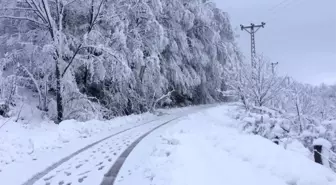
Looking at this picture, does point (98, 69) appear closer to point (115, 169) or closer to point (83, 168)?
point (83, 168)

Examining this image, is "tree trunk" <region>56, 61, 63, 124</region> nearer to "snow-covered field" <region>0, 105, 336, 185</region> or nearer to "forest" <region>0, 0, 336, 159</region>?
"forest" <region>0, 0, 336, 159</region>

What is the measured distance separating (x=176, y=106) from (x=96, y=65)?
13887 millimetres

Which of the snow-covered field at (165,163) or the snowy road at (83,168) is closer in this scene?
the snow-covered field at (165,163)

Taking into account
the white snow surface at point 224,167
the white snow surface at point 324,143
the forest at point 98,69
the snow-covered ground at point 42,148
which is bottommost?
the snow-covered ground at point 42,148

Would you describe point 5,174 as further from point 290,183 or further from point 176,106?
point 176,106

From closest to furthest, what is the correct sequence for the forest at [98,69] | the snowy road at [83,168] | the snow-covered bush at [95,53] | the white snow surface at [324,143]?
the snowy road at [83,168] → the white snow surface at [324,143] → the forest at [98,69] → the snow-covered bush at [95,53]

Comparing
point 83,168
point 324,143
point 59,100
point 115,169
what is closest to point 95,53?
point 59,100

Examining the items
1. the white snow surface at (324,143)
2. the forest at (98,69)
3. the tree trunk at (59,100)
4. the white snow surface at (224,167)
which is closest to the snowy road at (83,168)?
the white snow surface at (224,167)

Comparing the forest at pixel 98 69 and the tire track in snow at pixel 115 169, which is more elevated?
the forest at pixel 98 69

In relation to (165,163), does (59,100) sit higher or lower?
higher

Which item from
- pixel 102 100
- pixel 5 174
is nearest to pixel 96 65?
pixel 102 100

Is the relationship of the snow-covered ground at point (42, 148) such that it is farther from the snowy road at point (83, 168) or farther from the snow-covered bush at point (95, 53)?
the snow-covered bush at point (95, 53)

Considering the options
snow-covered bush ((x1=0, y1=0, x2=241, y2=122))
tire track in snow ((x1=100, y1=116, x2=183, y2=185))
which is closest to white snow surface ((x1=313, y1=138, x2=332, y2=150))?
tire track in snow ((x1=100, y1=116, x2=183, y2=185))

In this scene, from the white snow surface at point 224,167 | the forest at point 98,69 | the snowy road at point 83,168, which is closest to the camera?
the white snow surface at point 224,167
